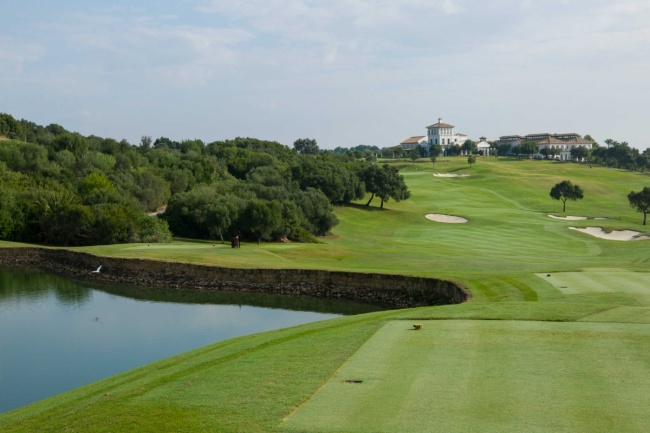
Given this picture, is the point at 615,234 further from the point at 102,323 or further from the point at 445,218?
the point at 102,323

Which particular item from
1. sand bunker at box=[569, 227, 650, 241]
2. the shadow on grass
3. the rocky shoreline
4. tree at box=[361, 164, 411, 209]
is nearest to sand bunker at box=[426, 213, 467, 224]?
tree at box=[361, 164, 411, 209]

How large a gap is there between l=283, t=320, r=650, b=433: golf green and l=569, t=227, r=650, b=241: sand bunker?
53638 mm

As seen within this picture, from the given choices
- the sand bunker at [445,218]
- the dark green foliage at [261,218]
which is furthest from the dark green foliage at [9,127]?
the dark green foliage at [261,218]

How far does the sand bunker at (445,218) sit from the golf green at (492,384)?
63.5 m

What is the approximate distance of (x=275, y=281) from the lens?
1481 inches

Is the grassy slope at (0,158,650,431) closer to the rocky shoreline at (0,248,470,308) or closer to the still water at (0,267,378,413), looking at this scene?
the rocky shoreline at (0,248,470,308)

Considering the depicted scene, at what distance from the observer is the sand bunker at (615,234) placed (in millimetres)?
66500

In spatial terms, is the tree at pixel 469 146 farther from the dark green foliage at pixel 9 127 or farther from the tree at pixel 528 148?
the dark green foliage at pixel 9 127

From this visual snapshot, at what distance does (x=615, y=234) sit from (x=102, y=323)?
2096 inches

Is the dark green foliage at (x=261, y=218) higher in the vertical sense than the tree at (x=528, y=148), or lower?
lower

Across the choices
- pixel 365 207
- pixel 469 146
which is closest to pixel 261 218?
pixel 365 207

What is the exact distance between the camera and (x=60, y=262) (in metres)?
47.5

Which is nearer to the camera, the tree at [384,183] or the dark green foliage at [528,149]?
the tree at [384,183]

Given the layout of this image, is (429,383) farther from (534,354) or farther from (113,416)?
(113,416)
